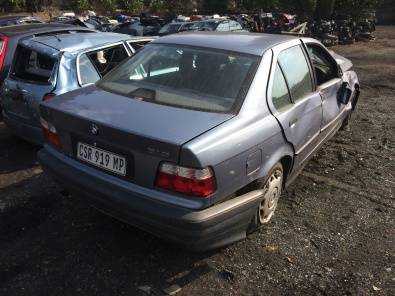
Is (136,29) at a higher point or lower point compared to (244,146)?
lower

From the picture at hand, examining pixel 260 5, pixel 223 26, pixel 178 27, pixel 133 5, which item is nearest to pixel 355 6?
pixel 260 5

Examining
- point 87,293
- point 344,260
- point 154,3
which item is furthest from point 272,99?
point 154,3

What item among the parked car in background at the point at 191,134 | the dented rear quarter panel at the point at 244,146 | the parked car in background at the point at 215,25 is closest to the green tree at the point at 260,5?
the parked car in background at the point at 215,25

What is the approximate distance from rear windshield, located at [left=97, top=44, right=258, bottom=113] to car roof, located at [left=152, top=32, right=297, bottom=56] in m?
0.08

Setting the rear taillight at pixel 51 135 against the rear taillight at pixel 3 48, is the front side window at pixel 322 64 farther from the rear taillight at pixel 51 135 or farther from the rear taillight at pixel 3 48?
the rear taillight at pixel 3 48

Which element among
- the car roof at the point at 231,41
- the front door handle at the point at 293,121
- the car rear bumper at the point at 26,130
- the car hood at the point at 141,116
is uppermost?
the car roof at the point at 231,41

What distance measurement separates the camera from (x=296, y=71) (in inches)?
157

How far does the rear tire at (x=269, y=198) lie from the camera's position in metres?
3.52

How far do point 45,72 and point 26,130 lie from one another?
0.72 metres

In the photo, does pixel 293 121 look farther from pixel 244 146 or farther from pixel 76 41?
pixel 76 41

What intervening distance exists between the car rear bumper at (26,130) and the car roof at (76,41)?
0.96 metres

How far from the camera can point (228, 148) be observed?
2869mm

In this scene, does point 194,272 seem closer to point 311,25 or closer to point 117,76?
point 117,76

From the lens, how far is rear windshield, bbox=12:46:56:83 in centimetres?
496
